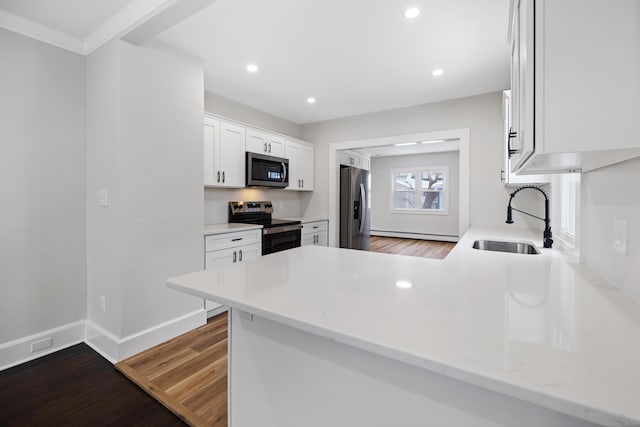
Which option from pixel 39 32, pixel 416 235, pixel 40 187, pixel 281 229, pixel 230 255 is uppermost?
pixel 39 32

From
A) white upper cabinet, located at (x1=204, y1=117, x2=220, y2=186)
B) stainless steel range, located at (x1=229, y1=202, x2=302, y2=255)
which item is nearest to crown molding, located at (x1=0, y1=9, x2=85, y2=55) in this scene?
white upper cabinet, located at (x1=204, y1=117, x2=220, y2=186)

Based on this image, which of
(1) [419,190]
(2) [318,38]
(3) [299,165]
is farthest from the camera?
(1) [419,190]

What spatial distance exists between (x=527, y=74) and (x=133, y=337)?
2.79 meters

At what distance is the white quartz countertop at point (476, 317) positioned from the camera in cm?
49

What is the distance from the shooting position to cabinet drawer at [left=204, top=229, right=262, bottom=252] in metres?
→ 2.77

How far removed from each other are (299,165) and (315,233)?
1.07 meters

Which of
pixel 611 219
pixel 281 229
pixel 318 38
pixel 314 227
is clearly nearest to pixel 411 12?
pixel 318 38

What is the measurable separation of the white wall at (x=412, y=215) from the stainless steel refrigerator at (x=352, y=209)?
333 cm

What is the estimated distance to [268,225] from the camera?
3410 mm

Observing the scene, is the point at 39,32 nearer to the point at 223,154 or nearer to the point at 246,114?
the point at 223,154

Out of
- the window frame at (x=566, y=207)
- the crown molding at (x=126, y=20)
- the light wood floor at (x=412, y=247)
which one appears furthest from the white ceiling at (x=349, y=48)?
the light wood floor at (x=412, y=247)

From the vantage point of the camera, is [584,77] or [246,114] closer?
[584,77]

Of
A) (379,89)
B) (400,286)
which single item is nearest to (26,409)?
(400,286)

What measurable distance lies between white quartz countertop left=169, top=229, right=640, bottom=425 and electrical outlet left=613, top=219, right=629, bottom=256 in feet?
0.49
